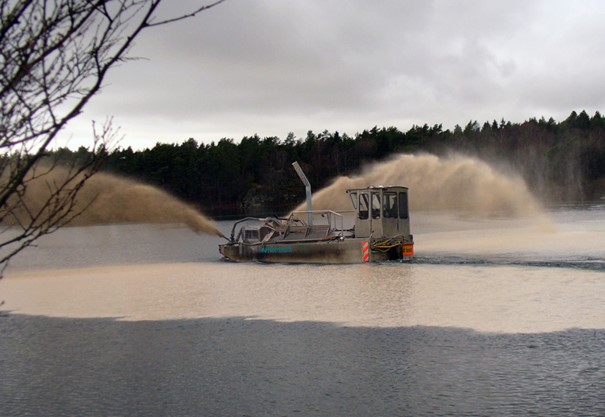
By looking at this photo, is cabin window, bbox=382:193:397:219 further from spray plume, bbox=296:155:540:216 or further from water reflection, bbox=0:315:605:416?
water reflection, bbox=0:315:605:416

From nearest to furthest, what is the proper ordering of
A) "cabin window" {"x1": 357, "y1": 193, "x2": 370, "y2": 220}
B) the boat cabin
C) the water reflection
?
the water reflection < the boat cabin < "cabin window" {"x1": 357, "y1": 193, "x2": 370, "y2": 220}

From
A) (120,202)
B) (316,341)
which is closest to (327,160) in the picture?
(120,202)

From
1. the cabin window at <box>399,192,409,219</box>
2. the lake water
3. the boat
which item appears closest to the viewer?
the lake water

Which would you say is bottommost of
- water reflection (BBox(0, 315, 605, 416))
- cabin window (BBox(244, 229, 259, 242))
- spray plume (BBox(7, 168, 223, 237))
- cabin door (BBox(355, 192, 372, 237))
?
water reflection (BBox(0, 315, 605, 416))

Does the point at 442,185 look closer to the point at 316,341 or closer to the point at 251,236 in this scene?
the point at 251,236

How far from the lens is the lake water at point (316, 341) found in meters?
A: 13.1

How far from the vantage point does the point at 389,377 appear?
47.1 feet

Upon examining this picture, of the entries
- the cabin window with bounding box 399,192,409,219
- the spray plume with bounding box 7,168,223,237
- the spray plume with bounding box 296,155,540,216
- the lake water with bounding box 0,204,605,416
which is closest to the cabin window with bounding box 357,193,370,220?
the cabin window with bounding box 399,192,409,219

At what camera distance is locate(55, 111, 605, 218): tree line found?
470ft

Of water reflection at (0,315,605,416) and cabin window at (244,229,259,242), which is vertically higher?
cabin window at (244,229,259,242)

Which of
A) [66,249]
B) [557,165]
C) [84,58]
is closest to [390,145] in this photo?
[557,165]

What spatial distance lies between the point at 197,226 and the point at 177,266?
18.0 ft

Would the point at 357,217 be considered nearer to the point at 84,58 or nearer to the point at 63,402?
the point at 63,402

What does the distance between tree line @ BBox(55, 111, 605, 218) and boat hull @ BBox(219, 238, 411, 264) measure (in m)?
95.7
